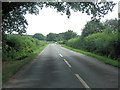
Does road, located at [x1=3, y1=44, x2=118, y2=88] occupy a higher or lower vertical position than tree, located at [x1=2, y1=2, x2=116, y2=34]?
lower

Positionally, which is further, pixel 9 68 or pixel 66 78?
pixel 9 68

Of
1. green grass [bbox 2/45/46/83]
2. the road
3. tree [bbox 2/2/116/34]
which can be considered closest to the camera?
the road

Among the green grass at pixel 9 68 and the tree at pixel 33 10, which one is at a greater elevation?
the tree at pixel 33 10

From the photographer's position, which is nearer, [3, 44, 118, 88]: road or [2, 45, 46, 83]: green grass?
[3, 44, 118, 88]: road

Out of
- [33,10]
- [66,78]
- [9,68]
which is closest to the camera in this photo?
[66,78]

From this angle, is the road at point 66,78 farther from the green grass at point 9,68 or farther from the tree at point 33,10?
the tree at point 33,10

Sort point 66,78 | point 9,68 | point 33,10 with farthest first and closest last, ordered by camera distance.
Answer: point 33,10
point 9,68
point 66,78

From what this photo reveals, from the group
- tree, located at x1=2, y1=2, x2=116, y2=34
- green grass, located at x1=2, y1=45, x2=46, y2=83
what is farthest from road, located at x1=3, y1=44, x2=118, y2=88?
tree, located at x1=2, y1=2, x2=116, y2=34

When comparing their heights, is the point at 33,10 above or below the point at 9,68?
above

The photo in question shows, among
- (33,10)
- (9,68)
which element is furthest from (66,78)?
(33,10)

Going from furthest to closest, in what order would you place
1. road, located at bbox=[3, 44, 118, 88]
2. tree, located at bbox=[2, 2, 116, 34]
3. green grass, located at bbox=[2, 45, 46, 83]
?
tree, located at bbox=[2, 2, 116, 34] → green grass, located at bbox=[2, 45, 46, 83] → road, located at bbox=[3, 44, 118, 88]

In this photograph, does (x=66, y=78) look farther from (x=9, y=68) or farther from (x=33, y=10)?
(x=33, y=10)

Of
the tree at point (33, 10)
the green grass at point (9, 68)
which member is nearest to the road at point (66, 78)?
the green grass at point (9, 68)

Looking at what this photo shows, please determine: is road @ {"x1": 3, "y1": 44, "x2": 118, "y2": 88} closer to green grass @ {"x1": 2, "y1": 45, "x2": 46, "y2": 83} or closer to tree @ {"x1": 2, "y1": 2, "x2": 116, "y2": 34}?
green grass @ {"x1": 2, "y1": 45, "x2": 46, "y2": 83}
